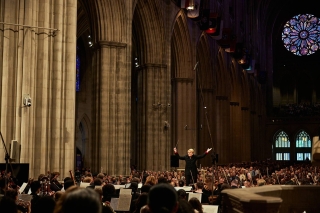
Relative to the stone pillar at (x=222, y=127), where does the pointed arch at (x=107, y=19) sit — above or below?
above

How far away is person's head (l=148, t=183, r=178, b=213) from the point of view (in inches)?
155

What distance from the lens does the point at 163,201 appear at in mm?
3951

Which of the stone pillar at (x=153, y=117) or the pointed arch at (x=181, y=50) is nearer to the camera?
the stone pillar at (x=153, y=117)

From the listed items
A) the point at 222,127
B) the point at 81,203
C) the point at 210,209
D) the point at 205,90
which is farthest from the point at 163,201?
the point at 222,127

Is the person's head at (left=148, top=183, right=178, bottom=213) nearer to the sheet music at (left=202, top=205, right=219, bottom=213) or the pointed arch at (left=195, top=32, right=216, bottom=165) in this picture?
the sheet music at (left=202, top=205, right=219, bottom=213)

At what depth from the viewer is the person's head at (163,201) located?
12.9 ft

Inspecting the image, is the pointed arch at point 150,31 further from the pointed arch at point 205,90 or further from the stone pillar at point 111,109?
the pointed arch at point 205,90

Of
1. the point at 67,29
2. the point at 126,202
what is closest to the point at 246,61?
the point at 67,29

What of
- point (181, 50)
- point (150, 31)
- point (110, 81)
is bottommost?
point (110, 81)

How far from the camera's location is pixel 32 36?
18.2 meters

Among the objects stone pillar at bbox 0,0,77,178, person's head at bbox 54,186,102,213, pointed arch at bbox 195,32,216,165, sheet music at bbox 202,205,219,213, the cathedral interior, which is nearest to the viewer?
person's head at bbox 54,186,102,213

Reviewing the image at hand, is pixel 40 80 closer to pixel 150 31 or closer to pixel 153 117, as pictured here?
pixel 153 117

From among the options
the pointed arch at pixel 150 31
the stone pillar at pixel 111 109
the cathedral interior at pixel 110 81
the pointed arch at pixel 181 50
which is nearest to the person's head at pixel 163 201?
the cathedral interior at pixel 110 81

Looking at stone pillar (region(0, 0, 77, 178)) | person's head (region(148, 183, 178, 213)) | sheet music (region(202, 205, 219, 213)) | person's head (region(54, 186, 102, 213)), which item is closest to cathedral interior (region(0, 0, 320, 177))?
stone pillar (region(0, 0, 77, 178))
